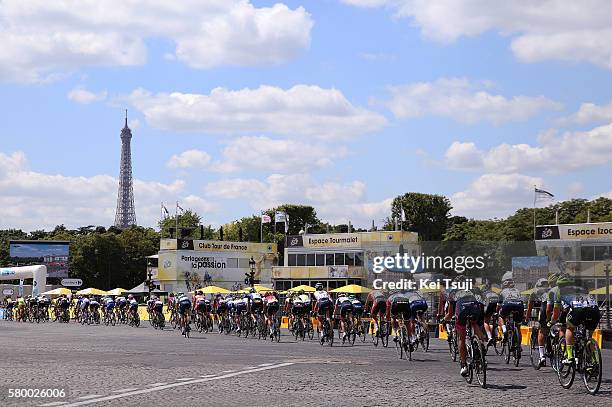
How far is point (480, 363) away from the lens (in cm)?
1625

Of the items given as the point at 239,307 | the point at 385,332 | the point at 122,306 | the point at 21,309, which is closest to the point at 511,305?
the point at 385,332

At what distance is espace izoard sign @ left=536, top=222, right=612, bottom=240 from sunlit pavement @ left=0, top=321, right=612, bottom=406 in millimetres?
51230

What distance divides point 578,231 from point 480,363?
66085 millimetres

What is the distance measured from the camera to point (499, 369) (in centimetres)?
2044

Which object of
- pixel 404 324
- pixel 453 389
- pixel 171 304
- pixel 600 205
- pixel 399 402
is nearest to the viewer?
pixel 399 402

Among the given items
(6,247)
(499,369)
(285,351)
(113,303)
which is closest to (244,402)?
(499,369)

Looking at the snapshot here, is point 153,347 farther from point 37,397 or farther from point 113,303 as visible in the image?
point 113,303

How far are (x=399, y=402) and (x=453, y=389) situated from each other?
7.17 feet

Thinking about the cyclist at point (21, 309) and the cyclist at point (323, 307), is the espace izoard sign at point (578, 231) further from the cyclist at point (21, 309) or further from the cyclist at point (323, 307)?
the cyclist at point (323, 307)

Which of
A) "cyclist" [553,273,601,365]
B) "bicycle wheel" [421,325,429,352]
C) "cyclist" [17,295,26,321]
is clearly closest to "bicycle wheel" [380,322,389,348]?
"bicycle wheel" [421,325,429,352]

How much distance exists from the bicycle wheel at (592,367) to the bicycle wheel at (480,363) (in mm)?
1674

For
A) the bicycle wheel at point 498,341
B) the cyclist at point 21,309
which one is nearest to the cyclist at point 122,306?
the cyclist at point 21,309

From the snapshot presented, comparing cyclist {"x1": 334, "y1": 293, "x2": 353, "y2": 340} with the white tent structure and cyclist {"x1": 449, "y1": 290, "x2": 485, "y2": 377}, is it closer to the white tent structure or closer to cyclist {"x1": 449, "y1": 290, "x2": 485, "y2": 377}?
cyclist {"x1": 449, "y1": 290, "x2": 485, "y2": 377}

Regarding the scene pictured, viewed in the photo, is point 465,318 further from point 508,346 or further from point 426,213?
point 426,213
